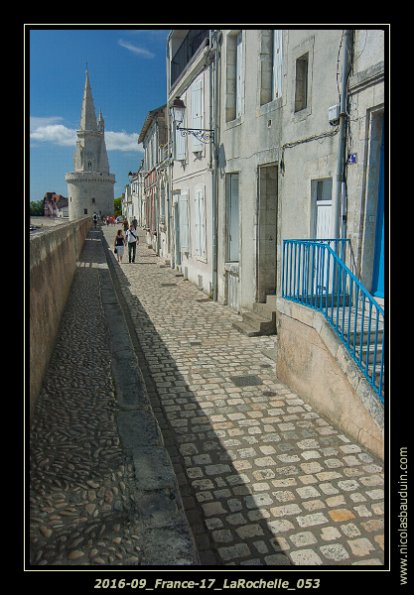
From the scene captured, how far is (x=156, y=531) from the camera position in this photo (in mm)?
2768

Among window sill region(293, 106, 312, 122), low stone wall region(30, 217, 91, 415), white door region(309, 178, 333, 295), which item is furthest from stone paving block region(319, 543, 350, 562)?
window sill region(293, 106, 312, 122)

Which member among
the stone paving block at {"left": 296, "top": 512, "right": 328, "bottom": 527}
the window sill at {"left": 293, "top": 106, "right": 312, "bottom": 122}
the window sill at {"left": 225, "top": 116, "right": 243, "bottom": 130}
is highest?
the window sill at {"left": 225, "top": 116, "right": 243, "bottom": 130}

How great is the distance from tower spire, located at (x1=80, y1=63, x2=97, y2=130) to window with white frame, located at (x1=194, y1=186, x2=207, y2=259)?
5517cm

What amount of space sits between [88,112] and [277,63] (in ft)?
200

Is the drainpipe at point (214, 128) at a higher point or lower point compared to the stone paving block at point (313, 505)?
higher

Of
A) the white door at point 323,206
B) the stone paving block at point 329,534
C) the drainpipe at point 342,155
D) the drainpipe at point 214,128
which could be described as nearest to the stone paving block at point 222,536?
the stone paving block at point 329,534

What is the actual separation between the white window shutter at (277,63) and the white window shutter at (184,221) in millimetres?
6075

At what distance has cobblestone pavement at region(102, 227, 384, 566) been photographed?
10.4 ft

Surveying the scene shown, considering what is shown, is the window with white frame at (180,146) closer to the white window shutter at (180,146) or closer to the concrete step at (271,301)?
the white window shutter at (180,146)

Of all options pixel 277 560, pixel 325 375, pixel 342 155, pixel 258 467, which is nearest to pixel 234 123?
pixel 342 155

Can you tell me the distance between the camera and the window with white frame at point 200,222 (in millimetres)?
12193

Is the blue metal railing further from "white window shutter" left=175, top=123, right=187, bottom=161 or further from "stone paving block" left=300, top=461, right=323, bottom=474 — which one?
"white window shutter" left=175, top=123, right=187, bottom=161
